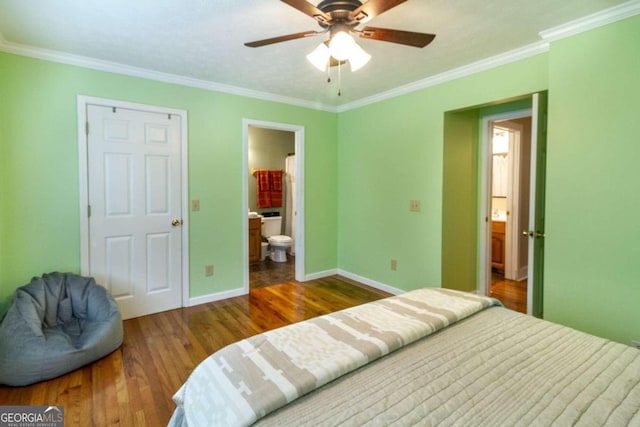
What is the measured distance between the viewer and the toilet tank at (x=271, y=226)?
550 cm

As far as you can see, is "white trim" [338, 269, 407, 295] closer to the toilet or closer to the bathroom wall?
the toilet

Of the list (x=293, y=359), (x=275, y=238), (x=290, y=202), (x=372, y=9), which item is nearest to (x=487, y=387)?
(x=293, y=359)

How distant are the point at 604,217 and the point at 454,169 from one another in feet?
4.57

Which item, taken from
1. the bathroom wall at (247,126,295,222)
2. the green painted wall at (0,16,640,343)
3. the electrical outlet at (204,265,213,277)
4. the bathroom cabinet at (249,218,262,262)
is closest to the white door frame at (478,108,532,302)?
the green painted wall at (0,16,640,343)

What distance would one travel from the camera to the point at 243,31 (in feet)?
7.14

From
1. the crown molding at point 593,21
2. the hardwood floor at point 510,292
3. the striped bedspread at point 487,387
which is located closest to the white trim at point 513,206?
the hardwood floor at point 510,292

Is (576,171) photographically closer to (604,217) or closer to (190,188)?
(604,217)

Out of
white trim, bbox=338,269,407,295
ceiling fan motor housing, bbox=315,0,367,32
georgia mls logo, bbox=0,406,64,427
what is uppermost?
ceiling fan motor housing, bbox=315,0,367,32

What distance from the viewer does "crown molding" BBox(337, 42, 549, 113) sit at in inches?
96.8

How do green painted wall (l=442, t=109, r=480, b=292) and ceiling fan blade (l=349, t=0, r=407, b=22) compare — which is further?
green painted wall (l=442, t=109, r=480, b=292)

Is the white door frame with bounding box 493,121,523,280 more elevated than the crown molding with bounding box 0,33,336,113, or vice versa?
the crown molding with bounding box 0,33,336,113

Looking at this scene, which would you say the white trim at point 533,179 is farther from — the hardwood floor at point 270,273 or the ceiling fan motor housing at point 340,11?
the hardwood floor at point 270,273

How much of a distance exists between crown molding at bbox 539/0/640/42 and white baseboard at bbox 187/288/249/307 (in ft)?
11.8

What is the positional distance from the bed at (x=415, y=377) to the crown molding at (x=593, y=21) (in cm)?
196
